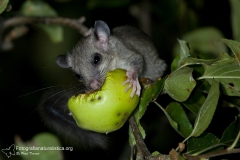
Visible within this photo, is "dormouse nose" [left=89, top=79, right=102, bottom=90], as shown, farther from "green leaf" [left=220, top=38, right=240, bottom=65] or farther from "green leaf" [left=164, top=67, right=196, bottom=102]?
"green leaf" [left=220, top=38, right=240, bottom=65]

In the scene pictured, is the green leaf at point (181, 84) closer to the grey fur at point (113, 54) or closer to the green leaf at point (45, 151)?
the green leaf at point (45, 151)

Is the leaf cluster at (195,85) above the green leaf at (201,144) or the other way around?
above

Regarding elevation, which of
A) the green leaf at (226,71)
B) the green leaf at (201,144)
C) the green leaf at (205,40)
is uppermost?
the green leaf at (226,71)

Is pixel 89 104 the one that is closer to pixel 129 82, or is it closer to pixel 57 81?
pixel 129 82

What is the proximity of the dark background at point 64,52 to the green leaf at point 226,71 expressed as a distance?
1594 millimetres

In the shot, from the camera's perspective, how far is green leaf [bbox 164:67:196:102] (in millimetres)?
2514

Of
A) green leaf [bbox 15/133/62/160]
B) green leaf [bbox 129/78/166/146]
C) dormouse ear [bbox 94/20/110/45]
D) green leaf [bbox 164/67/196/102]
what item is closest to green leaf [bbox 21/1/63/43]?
dormouse ear [bbox 94/20/110/45]

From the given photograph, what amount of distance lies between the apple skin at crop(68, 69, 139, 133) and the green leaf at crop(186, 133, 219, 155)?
1.17 feet

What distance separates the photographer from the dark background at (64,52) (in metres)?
4.60

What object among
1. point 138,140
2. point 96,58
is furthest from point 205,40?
point 138,140

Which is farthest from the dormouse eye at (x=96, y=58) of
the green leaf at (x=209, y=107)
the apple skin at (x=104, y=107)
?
the green leaf at (x=209, y=107)

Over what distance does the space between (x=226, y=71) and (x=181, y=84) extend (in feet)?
0.80

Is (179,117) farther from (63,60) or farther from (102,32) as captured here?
(63,60)

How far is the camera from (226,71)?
8.34ft
